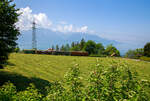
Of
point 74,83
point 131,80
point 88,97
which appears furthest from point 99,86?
point 131,80

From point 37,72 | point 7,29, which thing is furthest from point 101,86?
point 37,72

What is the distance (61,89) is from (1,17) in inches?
210

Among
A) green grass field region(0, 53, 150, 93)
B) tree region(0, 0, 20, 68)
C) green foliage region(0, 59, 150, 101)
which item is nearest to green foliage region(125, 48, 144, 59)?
green grass field region(0, 53, 150, 93)

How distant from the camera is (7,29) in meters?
6.82

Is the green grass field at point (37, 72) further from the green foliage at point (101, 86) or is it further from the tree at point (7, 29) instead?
the tree at point (7, 29)

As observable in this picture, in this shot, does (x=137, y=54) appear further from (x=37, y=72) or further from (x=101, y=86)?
(x=101, y=86)

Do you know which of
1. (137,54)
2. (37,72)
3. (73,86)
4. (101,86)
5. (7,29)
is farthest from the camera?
(137,54)

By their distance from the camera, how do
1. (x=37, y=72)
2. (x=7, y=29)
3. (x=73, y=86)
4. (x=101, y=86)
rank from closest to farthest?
(x=101, y=86)
(x=73, y=86)
(x=7, y=29)
(x=37, y=72)

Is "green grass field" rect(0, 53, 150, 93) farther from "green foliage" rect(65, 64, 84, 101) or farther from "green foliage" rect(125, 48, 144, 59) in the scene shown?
"green foliage" rect(125, 48, 144, 59)

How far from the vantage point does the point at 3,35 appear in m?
6.79

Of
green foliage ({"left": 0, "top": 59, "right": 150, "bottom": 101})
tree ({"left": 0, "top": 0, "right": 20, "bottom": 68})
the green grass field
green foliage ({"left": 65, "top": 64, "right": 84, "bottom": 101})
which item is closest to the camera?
green foliage ({"left": 0, "top": 59, "right": 150, "bottom": 101})

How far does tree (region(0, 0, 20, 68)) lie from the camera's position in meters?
6.62

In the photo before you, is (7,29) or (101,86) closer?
(101,86)

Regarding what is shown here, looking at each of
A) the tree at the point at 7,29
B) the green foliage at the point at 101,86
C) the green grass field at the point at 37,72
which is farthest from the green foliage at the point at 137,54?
the green foliage at the point at 101,86
